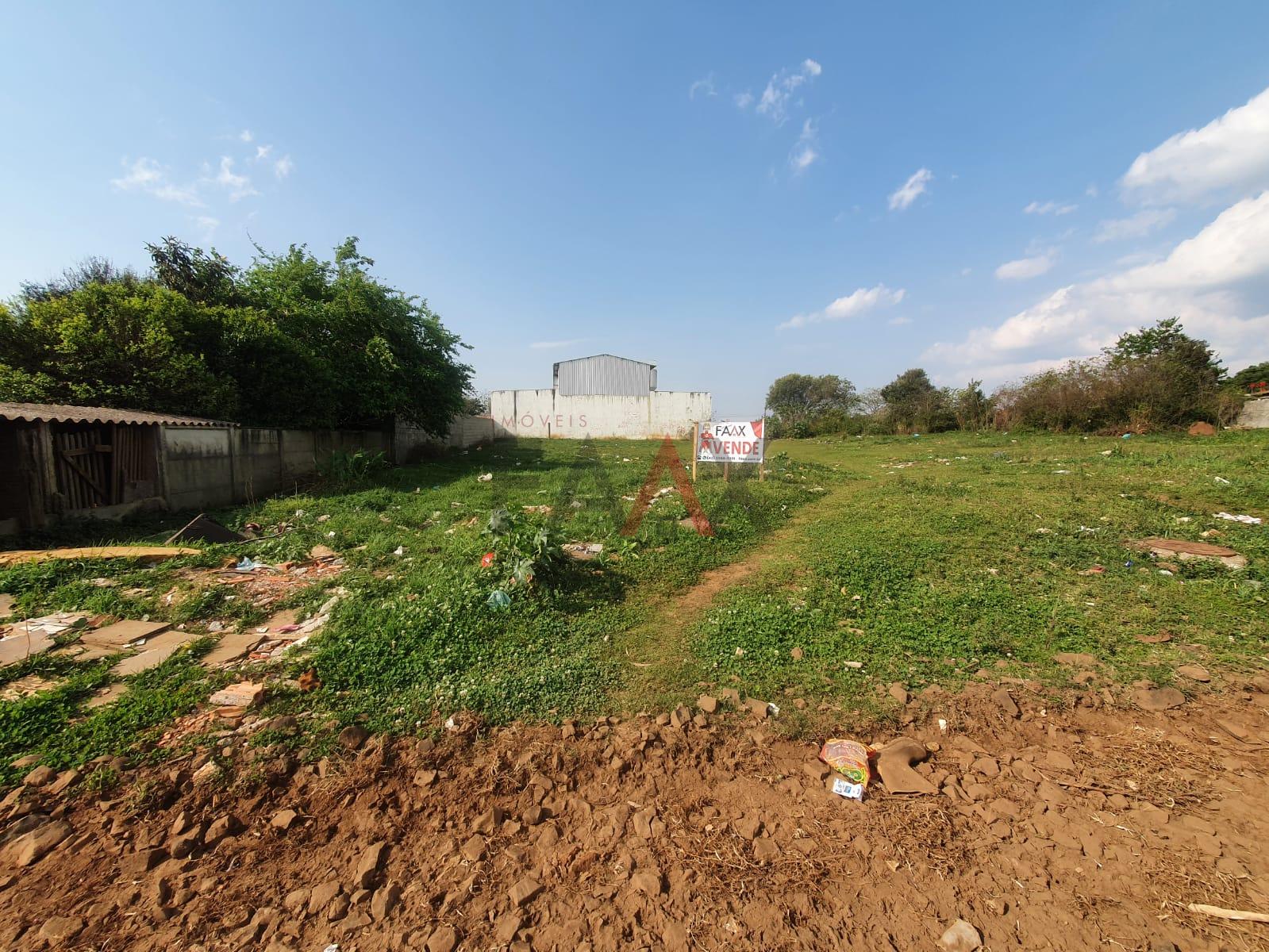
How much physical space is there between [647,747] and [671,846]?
59 centimetres

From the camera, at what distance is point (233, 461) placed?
8367mm

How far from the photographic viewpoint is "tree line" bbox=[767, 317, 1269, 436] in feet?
46.5

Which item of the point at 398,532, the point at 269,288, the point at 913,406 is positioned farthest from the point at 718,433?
the point at 913,406

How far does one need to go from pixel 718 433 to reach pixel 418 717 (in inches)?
282

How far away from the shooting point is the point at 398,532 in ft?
20.6

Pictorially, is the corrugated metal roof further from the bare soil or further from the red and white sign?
the red and white sign

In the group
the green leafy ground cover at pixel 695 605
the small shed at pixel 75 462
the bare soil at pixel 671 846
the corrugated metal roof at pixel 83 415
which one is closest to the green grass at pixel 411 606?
the green leafy ground cover at pixel 695 605

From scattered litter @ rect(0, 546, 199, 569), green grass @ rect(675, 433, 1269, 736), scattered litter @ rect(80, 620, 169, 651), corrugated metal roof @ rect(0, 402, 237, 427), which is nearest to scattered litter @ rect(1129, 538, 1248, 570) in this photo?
green grass @ rect(675, 433, 1269, 736)

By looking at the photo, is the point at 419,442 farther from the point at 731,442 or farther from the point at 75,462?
the point at 731,442

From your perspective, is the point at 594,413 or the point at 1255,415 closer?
the point at 1255,415

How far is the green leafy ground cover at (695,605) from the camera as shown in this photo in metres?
2.91

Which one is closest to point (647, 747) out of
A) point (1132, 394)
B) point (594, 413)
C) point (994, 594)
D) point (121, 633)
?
point (994, 594)

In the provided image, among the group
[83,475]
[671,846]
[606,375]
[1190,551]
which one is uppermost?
[606,375]

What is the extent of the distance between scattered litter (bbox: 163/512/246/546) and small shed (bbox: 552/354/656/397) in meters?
21.6
